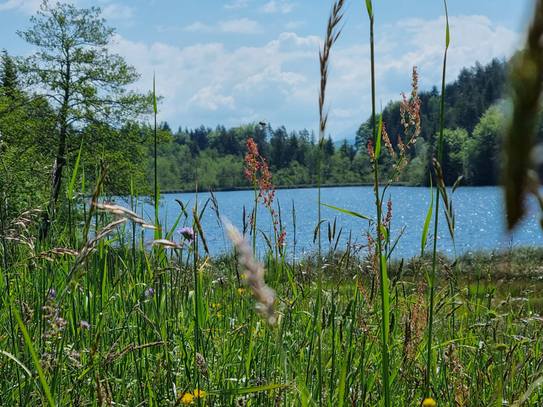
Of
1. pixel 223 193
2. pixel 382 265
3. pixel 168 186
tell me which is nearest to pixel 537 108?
pixel 382 265

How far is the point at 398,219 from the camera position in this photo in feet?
125

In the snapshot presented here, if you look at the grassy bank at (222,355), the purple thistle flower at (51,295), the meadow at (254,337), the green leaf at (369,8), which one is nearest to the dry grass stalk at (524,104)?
the meadow at (254,337)

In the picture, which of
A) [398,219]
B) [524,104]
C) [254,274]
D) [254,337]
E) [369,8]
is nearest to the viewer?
[524,104]

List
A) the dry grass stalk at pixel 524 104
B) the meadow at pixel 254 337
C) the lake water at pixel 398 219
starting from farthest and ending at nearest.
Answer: the lake water at pixel 398 219, the meadow at pixel 254 337, the dry grass stalk at pixel 524 104

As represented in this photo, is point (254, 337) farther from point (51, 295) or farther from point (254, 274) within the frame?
point (254, 274)

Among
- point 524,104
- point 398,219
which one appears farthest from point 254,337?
point 398,219

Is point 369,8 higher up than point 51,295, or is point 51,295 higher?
point 369,8

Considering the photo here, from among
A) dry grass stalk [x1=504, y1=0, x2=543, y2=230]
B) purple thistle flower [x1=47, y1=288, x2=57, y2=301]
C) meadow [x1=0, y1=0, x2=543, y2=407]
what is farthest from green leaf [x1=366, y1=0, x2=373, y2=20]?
purple thistle flower [x1=47, y1=288, x2=57, y2=301]

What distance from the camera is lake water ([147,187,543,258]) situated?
1.98m

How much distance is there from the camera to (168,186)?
7419cm

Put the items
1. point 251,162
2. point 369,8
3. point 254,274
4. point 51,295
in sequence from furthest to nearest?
1. point 251,162
2. point 51,295
3. point 369,8
4. point 254,274

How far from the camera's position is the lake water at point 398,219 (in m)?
1.98

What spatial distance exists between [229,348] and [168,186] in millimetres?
74655

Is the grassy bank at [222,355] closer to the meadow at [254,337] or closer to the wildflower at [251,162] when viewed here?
the meadow at [254,337]
